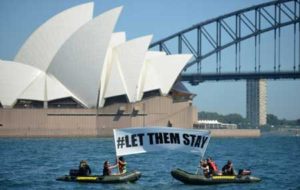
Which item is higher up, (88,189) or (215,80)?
(215,80)

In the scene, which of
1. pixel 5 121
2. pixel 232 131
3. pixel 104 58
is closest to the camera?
pixel 104 58

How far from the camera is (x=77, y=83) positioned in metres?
97.8

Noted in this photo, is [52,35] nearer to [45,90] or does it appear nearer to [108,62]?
[108,62]

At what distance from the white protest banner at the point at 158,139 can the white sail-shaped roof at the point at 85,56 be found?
5610cm

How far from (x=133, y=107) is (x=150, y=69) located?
5180 millimetres

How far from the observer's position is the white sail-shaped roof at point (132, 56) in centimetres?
9668

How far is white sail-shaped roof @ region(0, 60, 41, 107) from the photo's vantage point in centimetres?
9862

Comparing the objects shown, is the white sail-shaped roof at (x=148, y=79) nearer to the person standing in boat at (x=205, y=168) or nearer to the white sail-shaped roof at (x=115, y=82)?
the white sail-shaped roof at (x=115, y=82)

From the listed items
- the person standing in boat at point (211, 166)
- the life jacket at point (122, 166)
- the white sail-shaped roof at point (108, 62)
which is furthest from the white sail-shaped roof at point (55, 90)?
the person standing in boat at point (211, 166)

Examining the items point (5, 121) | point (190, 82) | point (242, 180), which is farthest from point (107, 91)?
point (242, 180)

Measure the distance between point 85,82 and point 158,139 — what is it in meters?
61.7

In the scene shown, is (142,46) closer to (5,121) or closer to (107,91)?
(107,91)

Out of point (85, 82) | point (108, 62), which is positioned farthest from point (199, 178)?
point (85, 82)

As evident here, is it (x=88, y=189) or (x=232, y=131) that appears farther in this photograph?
(x=232, y=131)
